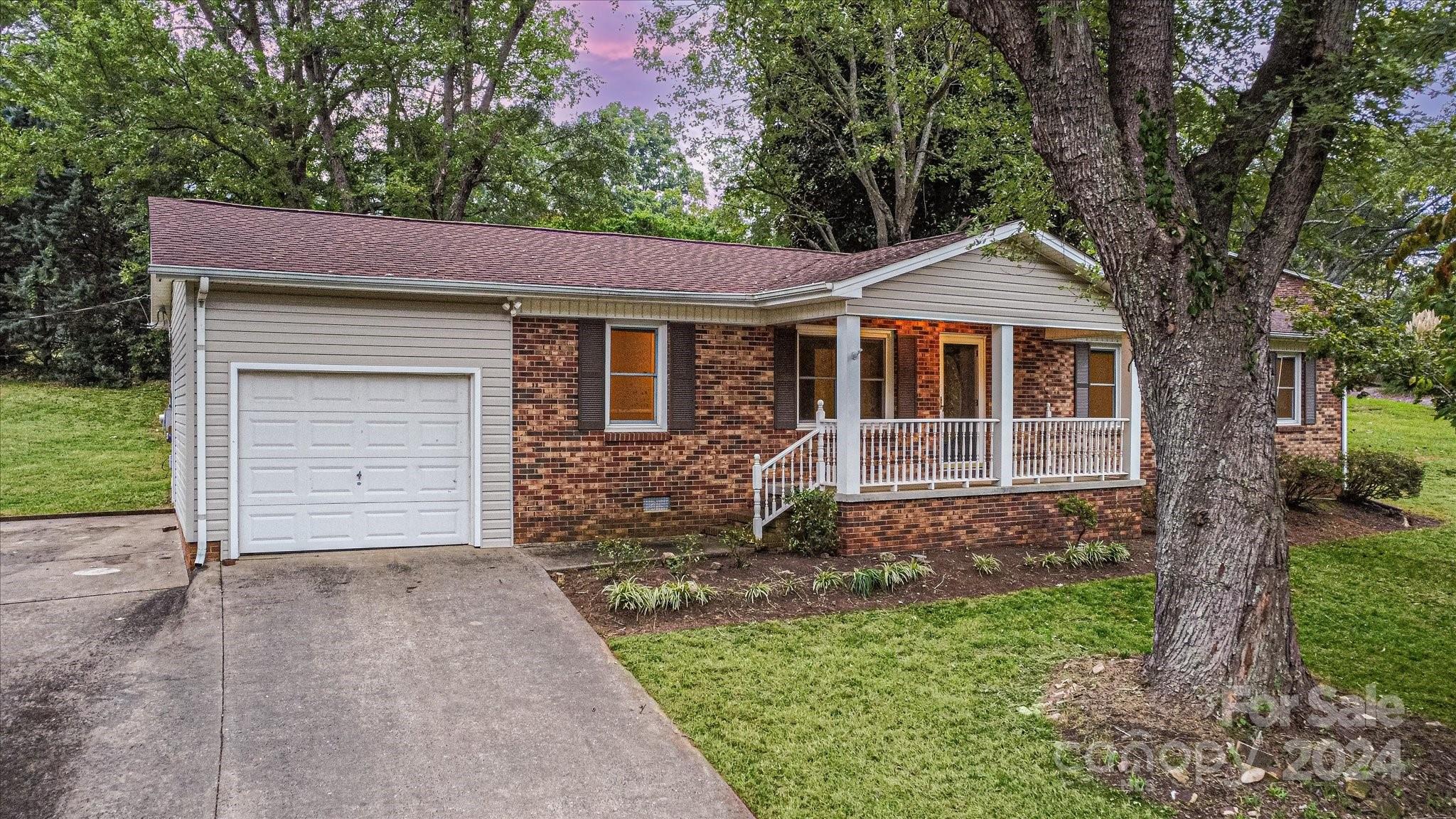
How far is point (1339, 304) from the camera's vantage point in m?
7.94

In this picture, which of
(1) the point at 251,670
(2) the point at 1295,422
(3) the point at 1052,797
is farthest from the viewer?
(2) the point at 1295,422

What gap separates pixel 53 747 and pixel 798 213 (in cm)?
2036

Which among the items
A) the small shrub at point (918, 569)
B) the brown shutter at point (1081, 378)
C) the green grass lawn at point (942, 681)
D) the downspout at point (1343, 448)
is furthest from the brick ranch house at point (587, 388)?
the downspout at point (1343, 448)

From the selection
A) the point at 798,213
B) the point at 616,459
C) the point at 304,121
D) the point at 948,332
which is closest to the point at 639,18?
the point at 798,213

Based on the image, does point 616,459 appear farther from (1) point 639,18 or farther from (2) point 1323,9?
(1) point 639,18

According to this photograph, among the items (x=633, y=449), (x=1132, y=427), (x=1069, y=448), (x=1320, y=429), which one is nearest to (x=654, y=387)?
(x=633, y=449)

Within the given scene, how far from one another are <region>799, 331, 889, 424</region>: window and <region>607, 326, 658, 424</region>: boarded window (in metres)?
2.14

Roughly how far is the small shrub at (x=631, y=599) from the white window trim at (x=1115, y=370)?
28.7 feet

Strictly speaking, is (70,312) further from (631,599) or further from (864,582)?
(864,582)

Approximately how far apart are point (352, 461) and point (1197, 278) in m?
8.22

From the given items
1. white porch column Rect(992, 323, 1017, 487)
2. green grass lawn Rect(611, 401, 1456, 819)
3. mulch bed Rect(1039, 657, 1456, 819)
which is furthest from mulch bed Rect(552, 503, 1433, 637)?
mulch bed Rect(1039, 657, 1456, 819)

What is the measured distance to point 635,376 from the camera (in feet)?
34.9

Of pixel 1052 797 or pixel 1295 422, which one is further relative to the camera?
pixel 1295 422

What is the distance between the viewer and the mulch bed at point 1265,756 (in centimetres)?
425
